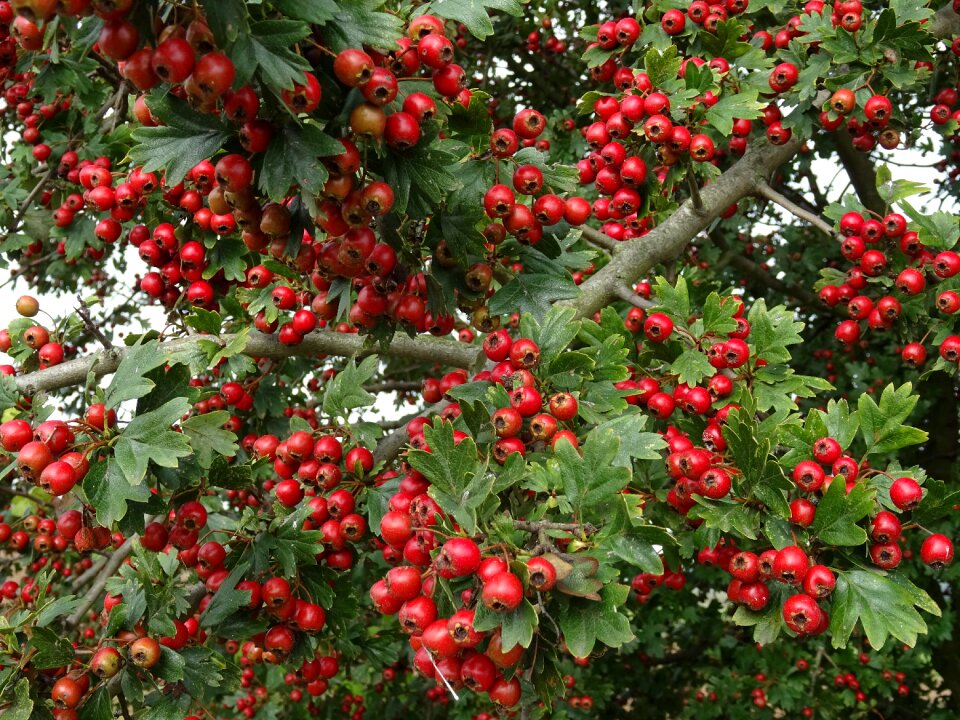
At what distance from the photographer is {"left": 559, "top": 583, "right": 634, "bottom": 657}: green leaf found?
1.41 metres

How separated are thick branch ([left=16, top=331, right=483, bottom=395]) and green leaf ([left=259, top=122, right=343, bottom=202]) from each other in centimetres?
78

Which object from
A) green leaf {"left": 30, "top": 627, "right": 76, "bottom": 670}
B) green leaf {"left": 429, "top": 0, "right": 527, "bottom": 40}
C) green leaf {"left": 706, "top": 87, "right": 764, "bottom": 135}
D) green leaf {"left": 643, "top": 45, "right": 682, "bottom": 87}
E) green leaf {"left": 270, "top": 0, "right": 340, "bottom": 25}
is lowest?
green leaf {"left": 30, "top": 627, "right": 76, "bottom": 670}

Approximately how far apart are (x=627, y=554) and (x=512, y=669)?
35 cm

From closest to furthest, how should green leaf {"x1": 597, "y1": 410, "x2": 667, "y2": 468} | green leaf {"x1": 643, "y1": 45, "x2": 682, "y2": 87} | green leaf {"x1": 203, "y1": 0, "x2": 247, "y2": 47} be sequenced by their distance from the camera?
green leaf {"x1": 203, "y1": 0, "x2": 247, "y2": 47} → green leaf {"x1": 597, "y1": 410, "x2": 667, "y2": 468} → green leaf {"x1": 643, "y1": 45, "x2": 682, "y2": 87}

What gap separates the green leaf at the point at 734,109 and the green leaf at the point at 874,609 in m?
1.58

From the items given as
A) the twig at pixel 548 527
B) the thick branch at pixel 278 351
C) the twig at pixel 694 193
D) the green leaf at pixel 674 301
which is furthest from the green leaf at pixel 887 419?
the thick branch at pixel 278 351

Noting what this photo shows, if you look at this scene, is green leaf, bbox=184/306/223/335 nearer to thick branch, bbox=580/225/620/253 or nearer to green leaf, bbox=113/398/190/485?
green leaf, bbox=113/398/190/485

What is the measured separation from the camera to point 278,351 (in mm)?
2615

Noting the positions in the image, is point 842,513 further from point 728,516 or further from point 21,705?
point 21,705

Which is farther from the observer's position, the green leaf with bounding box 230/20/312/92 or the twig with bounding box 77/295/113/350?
the twig with bounding box 77/295/113/350

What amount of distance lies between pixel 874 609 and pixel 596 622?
0.69 meters

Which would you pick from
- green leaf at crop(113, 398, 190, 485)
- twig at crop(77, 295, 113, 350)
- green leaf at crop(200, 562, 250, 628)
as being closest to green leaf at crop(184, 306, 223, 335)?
twig at crop(77, 295, 113, 350)

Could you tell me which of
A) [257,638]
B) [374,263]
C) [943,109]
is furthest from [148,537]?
[943,109]

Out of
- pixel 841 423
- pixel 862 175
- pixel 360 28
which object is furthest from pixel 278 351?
pixel 862 175
